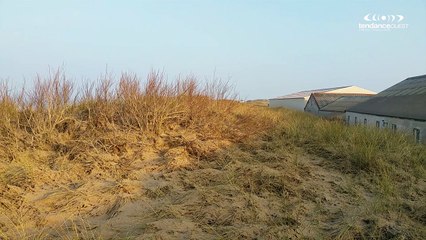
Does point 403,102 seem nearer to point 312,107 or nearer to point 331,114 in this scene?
Result: point 331,114

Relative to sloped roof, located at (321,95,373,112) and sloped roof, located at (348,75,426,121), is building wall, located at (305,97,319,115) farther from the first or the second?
sloped roof, located at (348,75,426,121)

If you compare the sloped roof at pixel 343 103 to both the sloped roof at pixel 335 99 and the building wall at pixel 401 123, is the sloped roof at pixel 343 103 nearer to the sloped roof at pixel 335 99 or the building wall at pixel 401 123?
the sloped roof at pixel 335 99

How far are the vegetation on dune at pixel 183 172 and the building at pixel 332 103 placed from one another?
798 inches

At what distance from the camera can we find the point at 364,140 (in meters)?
7.55

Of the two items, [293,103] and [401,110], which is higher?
[293,103]

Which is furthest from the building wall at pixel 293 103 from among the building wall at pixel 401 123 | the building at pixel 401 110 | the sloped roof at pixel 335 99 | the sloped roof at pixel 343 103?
the building wall at pixel 401 123

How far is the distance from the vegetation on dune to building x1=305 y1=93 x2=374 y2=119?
20.3m

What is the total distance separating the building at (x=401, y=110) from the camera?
12.5 m

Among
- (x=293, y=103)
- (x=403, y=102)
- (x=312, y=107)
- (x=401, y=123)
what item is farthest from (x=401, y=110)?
(x=293, y=103)

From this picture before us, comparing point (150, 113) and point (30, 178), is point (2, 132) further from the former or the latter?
point (150, 113)

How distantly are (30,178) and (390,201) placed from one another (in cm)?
539

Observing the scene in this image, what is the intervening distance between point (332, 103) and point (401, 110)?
15.8 meters

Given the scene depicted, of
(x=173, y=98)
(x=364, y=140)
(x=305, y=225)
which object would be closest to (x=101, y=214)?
(x=305, y=225)

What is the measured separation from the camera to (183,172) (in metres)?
5.79
